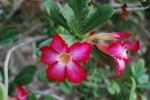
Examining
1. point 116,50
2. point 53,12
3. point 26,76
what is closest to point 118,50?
point 116,50

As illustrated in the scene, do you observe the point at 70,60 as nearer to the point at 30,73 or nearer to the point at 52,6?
the point at 52,6

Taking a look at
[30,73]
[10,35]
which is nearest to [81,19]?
[10,35]

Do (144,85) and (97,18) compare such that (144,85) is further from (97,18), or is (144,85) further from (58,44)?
(58,44)

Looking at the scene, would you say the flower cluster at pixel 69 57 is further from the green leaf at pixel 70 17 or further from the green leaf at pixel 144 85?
the green leaf at pixel 144 85

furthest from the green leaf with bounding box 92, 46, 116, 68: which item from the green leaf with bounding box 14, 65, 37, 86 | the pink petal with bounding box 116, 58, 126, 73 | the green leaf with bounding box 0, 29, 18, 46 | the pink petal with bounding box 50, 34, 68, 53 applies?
the green leaf with bounding box 14, 65, 37, 86

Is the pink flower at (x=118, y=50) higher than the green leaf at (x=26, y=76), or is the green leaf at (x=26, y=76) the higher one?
the pink flower at (x=118, y=50)

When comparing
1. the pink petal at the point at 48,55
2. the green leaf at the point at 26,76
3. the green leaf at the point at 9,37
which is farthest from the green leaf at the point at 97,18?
the green leaf at the point at 26,76

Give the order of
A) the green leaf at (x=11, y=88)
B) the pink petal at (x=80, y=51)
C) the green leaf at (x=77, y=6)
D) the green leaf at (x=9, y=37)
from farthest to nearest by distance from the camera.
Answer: the green leaf at (x=11, y=88), the green leaf at (x=9, y=37), the green leaf at (x=77, y=6), the pink petal at (x=80, y=51)
